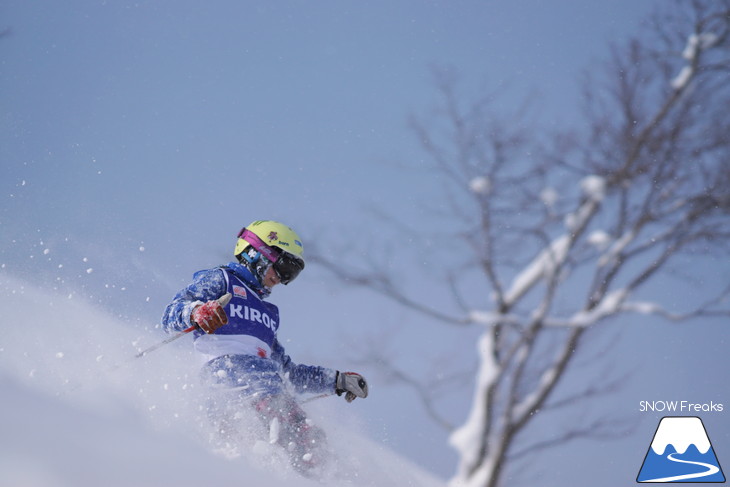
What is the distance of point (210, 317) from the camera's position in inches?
135

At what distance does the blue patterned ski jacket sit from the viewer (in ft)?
12.5

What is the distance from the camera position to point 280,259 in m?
4.23

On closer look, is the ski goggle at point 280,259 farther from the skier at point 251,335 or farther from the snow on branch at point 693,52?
the snow on branch at point 693,52

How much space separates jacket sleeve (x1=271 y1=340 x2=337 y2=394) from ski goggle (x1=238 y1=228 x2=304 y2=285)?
52cm

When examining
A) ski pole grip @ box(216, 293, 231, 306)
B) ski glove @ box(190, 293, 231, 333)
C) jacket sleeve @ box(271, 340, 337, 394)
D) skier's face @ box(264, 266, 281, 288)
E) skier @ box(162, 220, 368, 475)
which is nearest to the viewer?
ski glove @ box(190, 293, 231, 333)

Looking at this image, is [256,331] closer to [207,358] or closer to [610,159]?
[207,358]

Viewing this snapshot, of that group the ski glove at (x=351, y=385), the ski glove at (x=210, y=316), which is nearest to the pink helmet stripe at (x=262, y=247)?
the ski glove at (x=210, y=316)

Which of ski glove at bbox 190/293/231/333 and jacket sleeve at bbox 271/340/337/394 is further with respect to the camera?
jacket sleeve at bbox 271/340/337/394

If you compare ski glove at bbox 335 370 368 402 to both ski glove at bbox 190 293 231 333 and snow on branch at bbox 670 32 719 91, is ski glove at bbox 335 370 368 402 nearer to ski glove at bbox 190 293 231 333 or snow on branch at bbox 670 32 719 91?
ski glove at bbox 190 293 231 333

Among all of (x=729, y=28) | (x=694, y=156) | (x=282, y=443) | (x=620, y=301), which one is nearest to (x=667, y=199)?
(x=694, y=156)

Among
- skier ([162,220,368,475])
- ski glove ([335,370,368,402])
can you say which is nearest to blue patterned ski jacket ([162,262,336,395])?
skier ([162,220,368,475])

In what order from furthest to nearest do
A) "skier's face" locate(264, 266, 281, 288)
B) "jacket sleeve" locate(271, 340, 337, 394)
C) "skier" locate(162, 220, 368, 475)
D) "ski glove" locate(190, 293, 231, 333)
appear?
1. "jacket sleeve" locate(271, 340, 337, 394)
2. "skier's face" locate(264, 266, 281, 288)
3. "skier" locate(162, 220, 368, 475)
4. "ski glove" locate(190, 293, 231, 333)

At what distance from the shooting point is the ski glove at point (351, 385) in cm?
441

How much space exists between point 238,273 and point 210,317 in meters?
0.74
